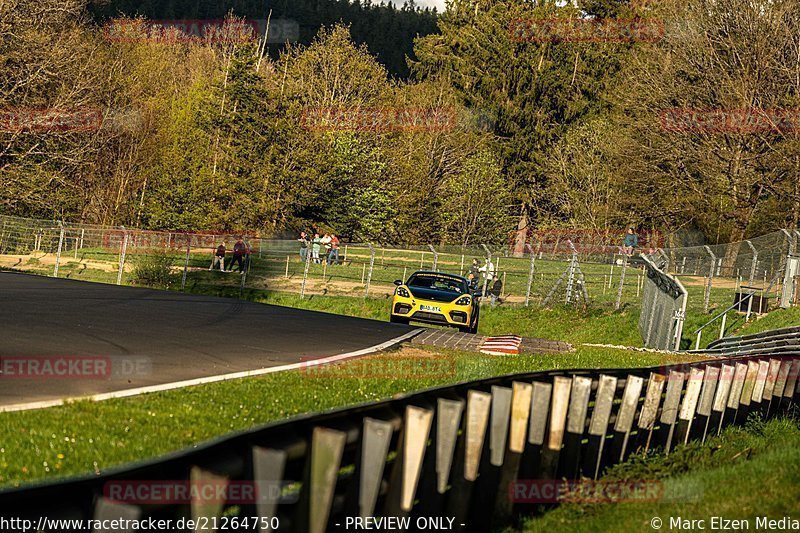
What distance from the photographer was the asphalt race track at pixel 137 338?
11047mm

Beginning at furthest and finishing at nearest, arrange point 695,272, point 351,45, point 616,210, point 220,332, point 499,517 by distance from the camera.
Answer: point 351,45
point 616,210
point 695,272
point 220,332
point 499,517

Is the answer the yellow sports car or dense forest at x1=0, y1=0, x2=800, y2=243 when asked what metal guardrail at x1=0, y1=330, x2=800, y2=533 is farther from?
dense forest at x1=0, y1=0, x2=800, y2=243

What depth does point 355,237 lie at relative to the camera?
A: 214 ft

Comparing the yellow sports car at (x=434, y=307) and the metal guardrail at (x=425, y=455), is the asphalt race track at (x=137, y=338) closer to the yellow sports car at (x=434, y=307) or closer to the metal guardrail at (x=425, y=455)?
the yellow sports car at (x=434, y=307)

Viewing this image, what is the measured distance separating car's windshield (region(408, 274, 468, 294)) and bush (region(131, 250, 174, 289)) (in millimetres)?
12546

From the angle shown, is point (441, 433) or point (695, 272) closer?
point (441, 433)

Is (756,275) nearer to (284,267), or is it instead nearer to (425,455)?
(284,267)

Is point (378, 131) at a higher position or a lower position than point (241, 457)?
higher

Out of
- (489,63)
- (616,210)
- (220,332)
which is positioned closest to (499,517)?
(220,332)

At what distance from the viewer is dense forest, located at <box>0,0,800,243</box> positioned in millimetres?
47688

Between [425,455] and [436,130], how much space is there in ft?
221

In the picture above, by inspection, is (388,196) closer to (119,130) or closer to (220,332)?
(119,130)

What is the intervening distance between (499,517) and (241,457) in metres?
2.71

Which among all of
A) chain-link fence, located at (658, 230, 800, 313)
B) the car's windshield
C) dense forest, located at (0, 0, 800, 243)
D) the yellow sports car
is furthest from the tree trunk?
the yellow sports car
